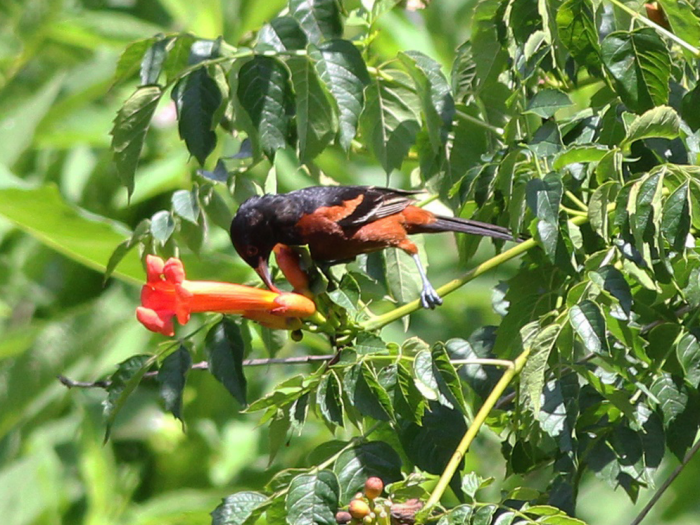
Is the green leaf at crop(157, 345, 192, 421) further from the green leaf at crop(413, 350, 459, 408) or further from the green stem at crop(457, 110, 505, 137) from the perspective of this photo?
the green stem at crop(457, 110, 505, 137)

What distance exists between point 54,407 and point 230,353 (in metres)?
3.43

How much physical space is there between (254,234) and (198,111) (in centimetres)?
35

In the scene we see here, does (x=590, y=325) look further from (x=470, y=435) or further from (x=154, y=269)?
(x=154, y=269)

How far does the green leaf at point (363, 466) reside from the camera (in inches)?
75.6

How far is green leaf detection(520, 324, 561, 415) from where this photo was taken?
1.79 metres

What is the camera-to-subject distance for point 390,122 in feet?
7.59

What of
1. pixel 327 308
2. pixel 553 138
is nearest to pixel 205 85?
pixel 327 308

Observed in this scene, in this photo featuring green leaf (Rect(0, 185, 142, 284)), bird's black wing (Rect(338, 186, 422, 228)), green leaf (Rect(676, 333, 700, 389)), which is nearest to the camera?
green leaf (Rect(676, 333, 700, 389))

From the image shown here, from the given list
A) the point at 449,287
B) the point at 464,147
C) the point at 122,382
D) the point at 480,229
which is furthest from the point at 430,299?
the point at 122,382

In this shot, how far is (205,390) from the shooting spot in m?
5.23

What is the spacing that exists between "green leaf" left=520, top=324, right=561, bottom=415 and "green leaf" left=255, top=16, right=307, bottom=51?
0.85 m

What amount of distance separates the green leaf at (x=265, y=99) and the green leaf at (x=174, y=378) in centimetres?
46

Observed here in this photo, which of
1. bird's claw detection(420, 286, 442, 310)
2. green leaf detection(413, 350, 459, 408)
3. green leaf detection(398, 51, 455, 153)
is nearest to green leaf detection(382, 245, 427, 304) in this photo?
bird's claw detection(420, 286, 442, 310)

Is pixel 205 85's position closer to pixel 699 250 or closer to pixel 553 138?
pixel 553 138
